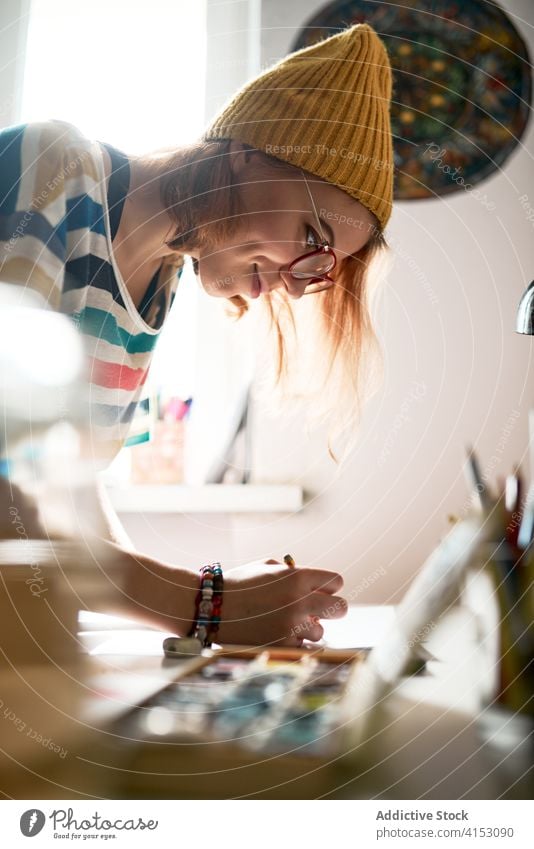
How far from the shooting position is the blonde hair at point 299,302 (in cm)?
49

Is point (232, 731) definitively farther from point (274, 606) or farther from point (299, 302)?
point (299, 302)

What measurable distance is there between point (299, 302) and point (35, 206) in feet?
0.69

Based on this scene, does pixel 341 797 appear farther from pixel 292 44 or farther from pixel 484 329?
pixel 292 44

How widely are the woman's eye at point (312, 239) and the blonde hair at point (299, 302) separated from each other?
3cm

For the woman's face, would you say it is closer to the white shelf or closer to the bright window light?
the bright window light

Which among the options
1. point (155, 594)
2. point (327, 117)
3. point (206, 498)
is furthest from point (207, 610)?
point (327, 117)

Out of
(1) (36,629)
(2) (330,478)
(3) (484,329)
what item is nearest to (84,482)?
(1) (36,629)

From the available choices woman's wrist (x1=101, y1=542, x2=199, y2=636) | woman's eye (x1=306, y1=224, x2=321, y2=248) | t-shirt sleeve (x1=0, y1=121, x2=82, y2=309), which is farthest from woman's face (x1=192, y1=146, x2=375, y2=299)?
woman's wrist (x1=101, y1=542, x2=199, y2=636)

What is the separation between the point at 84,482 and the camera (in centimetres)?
50

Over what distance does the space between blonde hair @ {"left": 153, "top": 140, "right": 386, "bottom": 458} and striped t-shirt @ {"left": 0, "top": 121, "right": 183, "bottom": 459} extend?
4 centimetres

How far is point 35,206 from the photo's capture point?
443 millimetres

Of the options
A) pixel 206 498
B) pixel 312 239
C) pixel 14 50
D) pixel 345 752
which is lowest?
pixel 345 752

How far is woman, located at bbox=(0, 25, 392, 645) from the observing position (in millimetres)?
448

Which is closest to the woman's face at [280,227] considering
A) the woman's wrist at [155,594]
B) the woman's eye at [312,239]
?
the woman's eye at [312,239]
